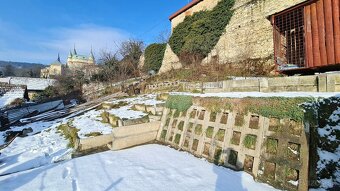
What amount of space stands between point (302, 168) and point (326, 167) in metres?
0.32

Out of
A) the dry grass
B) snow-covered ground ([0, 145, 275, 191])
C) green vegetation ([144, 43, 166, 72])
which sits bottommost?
snow-covered ground ([0, 145, 275, 191])

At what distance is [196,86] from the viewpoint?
9.51 meters

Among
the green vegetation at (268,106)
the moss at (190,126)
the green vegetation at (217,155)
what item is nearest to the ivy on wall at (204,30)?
the moss at (190,126)

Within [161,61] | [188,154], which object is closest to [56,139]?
[188,154]

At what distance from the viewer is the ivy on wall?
Result: 1645cm

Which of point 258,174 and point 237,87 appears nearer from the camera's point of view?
point 258,174

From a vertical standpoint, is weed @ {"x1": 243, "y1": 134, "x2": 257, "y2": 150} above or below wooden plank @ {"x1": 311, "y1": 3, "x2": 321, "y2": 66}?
below

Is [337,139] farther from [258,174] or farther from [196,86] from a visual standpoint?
[196,86]

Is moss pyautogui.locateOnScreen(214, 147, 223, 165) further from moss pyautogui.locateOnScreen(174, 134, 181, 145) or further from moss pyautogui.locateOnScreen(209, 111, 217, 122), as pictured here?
moss pyautogui.locateOnScreen(174, 134, 181, 145)

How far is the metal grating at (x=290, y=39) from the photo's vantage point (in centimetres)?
799

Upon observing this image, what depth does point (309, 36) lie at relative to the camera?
738cm

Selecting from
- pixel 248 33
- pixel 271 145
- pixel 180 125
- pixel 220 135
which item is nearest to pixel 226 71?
pixel 248 33

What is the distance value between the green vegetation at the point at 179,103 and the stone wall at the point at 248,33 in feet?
27.8

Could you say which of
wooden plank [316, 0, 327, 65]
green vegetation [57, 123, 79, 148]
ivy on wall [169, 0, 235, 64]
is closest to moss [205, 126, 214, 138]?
green vegetation [57, 123, 79, 148]
